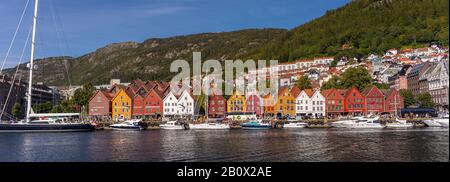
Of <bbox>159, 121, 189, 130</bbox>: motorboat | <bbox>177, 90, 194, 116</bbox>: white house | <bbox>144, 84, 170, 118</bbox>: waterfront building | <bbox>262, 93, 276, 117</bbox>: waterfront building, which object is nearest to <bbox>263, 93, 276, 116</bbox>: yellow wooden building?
<bbox>262, 93, 276, 117</bbox>: waterfront building

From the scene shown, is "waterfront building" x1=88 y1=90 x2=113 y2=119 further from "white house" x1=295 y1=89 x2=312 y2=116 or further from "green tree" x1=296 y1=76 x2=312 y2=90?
"green tree" x1=296 y1=76 x2=312 y2=90

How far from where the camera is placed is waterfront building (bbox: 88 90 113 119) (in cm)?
11369

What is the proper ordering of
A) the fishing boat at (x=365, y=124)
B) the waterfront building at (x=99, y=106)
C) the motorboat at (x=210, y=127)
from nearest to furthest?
the fishing boat at (x=365, y=124)
the motorboat at (x=210, y=127)
the waterfront building at (x=99, y=106)

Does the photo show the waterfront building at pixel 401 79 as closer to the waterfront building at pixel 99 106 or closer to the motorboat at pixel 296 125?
the motorboat at pixel 296 125

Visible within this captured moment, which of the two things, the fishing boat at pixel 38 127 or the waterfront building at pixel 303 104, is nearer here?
the fishing boat at pixel 38 127

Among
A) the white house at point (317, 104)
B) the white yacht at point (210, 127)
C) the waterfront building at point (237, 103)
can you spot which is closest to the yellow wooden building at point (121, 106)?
the waterfront building at point (237, 103)

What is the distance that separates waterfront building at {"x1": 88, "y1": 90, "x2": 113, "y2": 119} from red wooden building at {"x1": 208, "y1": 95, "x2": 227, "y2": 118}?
2492cm

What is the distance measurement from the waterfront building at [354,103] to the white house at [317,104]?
5.63 metres

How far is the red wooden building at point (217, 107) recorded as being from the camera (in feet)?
372
